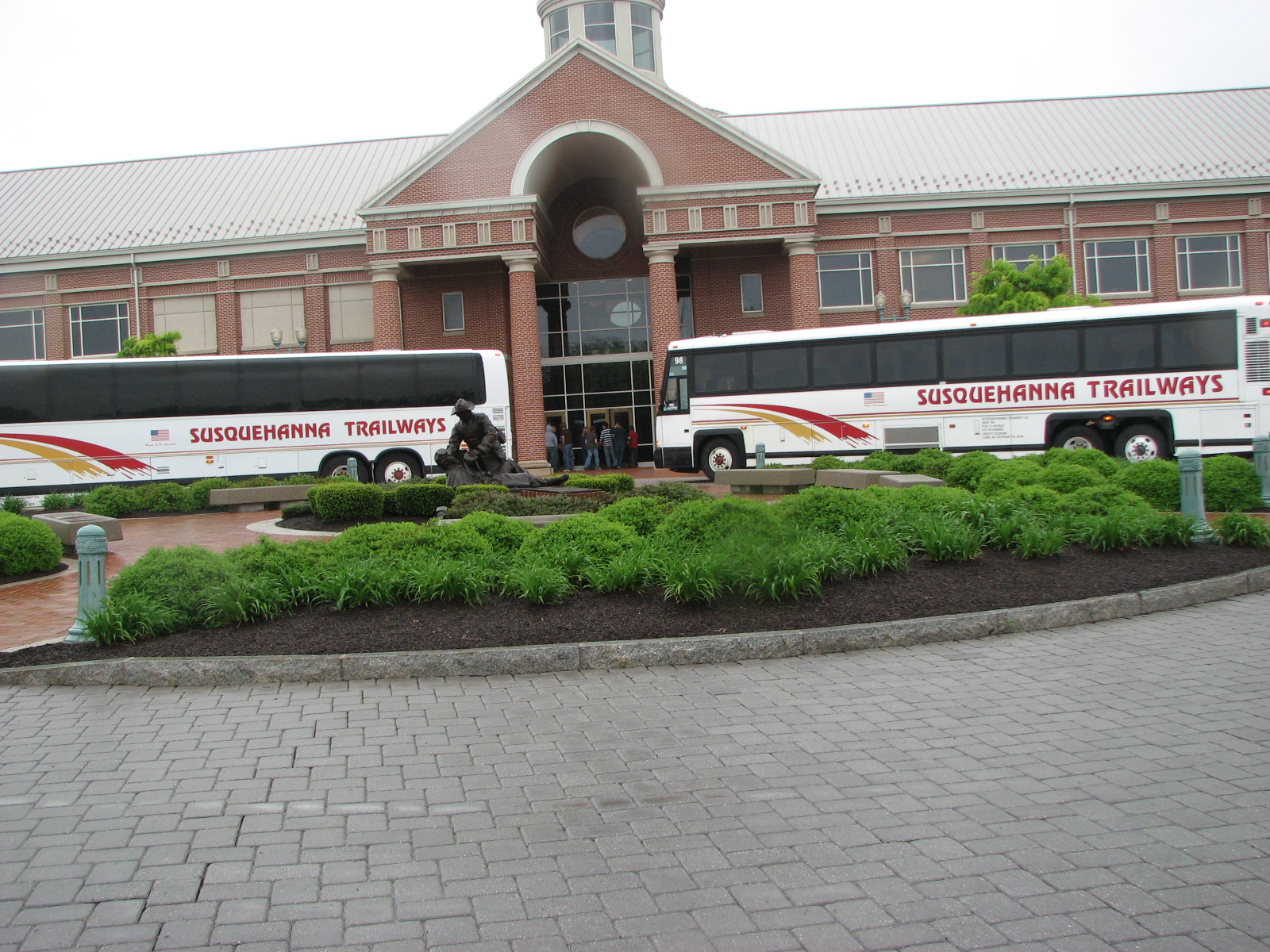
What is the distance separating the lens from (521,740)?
5039 millimetres

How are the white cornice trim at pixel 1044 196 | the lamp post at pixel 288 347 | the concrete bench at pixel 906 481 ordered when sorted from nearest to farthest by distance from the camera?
the concrete bench at pixel 906 481, the lamp post at pixel 288 347, the white cornice trim at pixel 1044 196

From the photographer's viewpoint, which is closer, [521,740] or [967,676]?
[521,740]

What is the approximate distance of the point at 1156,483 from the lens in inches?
504

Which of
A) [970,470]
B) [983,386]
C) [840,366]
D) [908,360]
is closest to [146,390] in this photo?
[840,366]

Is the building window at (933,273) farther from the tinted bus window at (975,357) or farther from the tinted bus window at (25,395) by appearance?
the tinted bus window at (25,395)

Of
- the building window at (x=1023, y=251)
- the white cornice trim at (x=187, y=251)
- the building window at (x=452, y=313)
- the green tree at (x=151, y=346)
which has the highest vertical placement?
the white cornice trim at (x=187, y=251)

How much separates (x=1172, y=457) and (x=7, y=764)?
790 inches

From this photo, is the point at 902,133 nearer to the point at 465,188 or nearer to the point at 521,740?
the point at 465,188

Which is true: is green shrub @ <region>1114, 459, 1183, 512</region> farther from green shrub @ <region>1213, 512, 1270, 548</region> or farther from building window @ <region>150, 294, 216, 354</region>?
building window @ <region>150, 294, 216, 354</region>

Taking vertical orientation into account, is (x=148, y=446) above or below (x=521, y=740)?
above

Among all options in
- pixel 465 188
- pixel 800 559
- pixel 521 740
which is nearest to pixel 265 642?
pixel 521 740

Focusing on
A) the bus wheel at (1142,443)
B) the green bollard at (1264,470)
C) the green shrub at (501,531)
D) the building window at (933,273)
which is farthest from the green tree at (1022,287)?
the green shrub at (501,531)

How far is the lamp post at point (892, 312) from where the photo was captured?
3201 centimetres

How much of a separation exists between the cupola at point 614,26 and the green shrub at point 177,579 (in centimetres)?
3664
